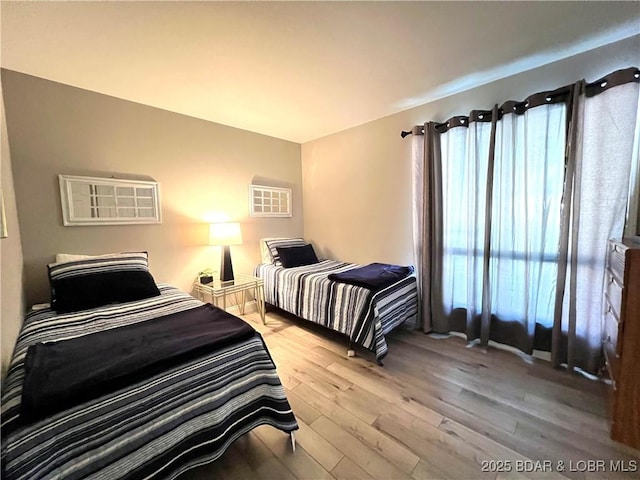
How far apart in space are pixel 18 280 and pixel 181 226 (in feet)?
4.12

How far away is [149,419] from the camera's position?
3.11 ft

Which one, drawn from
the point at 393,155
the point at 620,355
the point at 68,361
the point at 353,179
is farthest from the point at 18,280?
the point at 620,355

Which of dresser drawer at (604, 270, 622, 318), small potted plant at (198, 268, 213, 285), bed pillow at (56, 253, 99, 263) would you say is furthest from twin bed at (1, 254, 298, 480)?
dresser drawer at (604, 270, 622, 318)

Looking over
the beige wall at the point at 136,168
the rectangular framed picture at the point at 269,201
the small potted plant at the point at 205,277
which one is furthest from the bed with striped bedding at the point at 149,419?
the rectangular framed picture at the point at 269,201

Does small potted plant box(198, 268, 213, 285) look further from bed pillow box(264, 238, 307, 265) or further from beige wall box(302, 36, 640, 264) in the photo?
beige wall box(302, 36, 640, 264)

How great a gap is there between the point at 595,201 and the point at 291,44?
7.75 ft

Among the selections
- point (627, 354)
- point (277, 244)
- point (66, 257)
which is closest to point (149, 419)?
point (66, 257)

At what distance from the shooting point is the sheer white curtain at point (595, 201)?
1.66 metres

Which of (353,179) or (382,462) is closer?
(382,462)

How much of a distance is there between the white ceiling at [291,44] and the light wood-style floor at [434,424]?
2370mm

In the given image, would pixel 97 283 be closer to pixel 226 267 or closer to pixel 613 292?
pixel 226 267

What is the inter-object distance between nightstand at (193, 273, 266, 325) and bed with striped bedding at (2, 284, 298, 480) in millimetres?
1055

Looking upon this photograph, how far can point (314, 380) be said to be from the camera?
1910mm

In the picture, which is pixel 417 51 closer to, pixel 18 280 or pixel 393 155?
pixel 393 155
